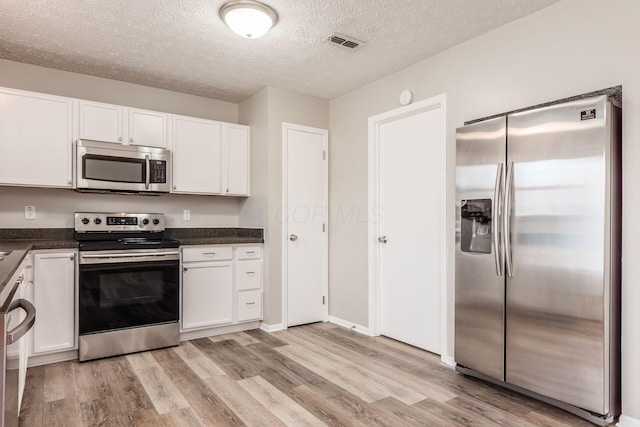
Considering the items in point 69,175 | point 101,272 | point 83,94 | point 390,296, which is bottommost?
point 390,296

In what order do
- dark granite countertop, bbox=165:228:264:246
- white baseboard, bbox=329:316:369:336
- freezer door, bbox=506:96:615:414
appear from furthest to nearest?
white baseboard, bbox=329:316:369:336 < dark granite countertop, bbox=165:228:264:246 < freezer door, bbox=506:96:615:414

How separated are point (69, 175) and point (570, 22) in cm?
382

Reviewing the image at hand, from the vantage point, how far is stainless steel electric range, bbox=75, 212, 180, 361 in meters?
3.09

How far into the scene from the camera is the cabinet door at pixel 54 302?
2967 mm

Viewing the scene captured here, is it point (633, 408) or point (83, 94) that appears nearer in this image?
point (633, 408)

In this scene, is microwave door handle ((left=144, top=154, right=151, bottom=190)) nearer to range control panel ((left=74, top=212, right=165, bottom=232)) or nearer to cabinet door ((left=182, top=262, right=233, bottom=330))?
range control panel ((left=74, top=212, right=165, bottom=232))

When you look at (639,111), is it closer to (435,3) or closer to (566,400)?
(435,3)

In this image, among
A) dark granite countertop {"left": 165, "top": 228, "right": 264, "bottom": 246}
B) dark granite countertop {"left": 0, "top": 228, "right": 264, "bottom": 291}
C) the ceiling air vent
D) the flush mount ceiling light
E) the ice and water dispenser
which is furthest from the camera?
dark granite countertop {"left": 165, "top": 228, "right": 264, "bottom": 246}

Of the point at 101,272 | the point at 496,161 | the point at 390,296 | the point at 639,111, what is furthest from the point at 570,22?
the point at 101,272

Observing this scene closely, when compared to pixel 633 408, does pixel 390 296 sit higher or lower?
higher

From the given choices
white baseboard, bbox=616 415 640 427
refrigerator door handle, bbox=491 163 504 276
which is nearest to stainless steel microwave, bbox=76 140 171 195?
refrigerator door handle, bbox=491 163 504 276

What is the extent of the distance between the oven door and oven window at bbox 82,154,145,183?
2.28ft

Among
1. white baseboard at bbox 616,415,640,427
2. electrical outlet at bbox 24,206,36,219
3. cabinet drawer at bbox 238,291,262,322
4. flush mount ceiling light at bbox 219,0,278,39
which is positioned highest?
flush mount ceiling light at bbox 219,0,278,39

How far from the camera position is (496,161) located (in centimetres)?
251
